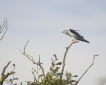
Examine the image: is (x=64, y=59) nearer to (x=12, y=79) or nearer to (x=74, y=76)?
(x=74, y=76)

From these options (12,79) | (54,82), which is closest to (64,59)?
(54,82)

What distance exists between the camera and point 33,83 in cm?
563

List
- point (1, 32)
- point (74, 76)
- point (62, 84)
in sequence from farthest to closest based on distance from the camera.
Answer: point (1, 32), point (74, 76), point (62, 84)

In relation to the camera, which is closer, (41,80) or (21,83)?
(41,80)

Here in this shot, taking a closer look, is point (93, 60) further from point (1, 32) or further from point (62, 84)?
point (1, 32)

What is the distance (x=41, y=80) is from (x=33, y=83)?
245 millimetres

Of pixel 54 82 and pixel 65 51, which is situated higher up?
pixel 65 51

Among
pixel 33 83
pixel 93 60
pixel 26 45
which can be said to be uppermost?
pixel 26 45

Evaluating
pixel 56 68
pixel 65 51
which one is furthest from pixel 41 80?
pixel 65 51

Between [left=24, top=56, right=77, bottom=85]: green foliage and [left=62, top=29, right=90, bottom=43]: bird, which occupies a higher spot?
[left=62, top=29, right=90, bottom=43]: bird

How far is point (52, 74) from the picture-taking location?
5930 mm

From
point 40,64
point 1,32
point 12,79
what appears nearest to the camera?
point 40,64

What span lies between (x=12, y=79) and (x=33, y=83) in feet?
5.55

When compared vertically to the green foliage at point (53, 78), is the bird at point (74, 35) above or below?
above
